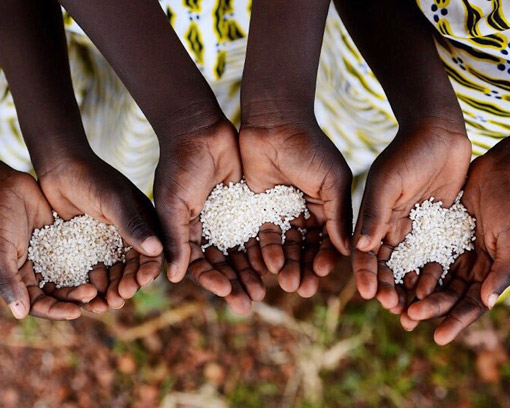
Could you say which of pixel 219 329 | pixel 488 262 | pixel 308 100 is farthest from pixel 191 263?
pixel 219 329

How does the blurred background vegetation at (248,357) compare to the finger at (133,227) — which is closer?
the finger at (133,227)

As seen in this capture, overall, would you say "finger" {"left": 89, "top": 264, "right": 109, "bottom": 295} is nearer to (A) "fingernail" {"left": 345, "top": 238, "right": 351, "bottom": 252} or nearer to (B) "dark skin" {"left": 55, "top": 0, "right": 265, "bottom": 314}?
(B) "dark skin" {"left": 55, "top": 0, "right": 265, "bottom": 314}

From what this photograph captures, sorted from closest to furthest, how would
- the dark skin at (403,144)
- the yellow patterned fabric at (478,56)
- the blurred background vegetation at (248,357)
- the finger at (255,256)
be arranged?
the yellow patterned fabric at (478,56) → the dark skin at (403,144) → the finger at (255,256) → the blurred background vegetation at (248,357)

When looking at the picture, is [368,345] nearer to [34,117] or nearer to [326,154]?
→ [326,154]

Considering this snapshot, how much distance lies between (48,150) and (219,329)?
0.97m

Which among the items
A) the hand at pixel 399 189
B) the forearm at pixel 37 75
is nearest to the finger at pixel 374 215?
the hand at pixel 399 189

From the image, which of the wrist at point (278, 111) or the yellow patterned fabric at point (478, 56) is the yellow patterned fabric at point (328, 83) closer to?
the yellow patterned fabric at point (478, 56)

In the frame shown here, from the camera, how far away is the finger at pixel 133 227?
110 centimetres

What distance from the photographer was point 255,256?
1266 millimetres

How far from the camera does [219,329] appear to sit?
196 centimetres

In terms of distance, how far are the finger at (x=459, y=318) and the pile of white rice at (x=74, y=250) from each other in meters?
0.65

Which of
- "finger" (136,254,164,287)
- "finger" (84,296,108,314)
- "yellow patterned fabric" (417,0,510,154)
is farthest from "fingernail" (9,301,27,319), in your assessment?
"yellow patterned fabric" (417,0,510,154)

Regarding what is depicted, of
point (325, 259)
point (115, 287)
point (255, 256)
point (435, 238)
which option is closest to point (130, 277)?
point (115, 287)

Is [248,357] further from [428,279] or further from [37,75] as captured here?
[37,75]
